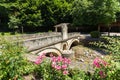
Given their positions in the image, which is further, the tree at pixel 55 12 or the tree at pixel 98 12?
the tree at pixel 55 12

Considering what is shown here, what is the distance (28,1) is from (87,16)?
14403 millimetres

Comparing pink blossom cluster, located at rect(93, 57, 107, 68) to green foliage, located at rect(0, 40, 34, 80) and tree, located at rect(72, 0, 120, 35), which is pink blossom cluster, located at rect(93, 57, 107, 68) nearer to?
green foliage, located at rect(0, 40, 34, 80)

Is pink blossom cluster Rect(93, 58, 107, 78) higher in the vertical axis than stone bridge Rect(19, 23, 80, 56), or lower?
higher

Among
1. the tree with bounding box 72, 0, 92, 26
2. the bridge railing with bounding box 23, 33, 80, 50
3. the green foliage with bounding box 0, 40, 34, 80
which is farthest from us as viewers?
the tree with bounding box 72, 0, 92, 26

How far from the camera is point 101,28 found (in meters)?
39.7

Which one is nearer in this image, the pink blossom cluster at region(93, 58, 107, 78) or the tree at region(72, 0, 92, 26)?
the pink blossom cluster at region(93, 58, 107, 78)

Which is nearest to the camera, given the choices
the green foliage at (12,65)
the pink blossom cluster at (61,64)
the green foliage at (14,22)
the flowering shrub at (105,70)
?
the flowering shrub at (105,70)

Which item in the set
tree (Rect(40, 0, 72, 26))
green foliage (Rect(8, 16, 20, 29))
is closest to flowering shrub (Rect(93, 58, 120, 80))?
green foliage (Rect(8, 16, 20, 29))

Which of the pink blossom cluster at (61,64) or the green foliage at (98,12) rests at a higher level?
the green foliage at (98,12)

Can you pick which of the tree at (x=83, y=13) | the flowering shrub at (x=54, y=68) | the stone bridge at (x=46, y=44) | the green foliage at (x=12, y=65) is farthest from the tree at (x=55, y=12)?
the flowering shrub at (x=54, y=68)

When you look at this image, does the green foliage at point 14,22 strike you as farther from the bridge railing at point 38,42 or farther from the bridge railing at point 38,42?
the bridge railing at point 38,42

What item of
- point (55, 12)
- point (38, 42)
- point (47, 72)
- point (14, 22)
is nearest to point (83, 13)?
point (55, 12)

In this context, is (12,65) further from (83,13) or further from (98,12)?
(83,13)

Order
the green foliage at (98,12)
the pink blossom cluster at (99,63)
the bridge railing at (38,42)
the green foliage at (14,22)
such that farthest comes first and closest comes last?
the green foliage at (14,22)
the green foliage at (98,12)
the bridge railing at (38,42)
the pink blossom cluster at (99,63)
